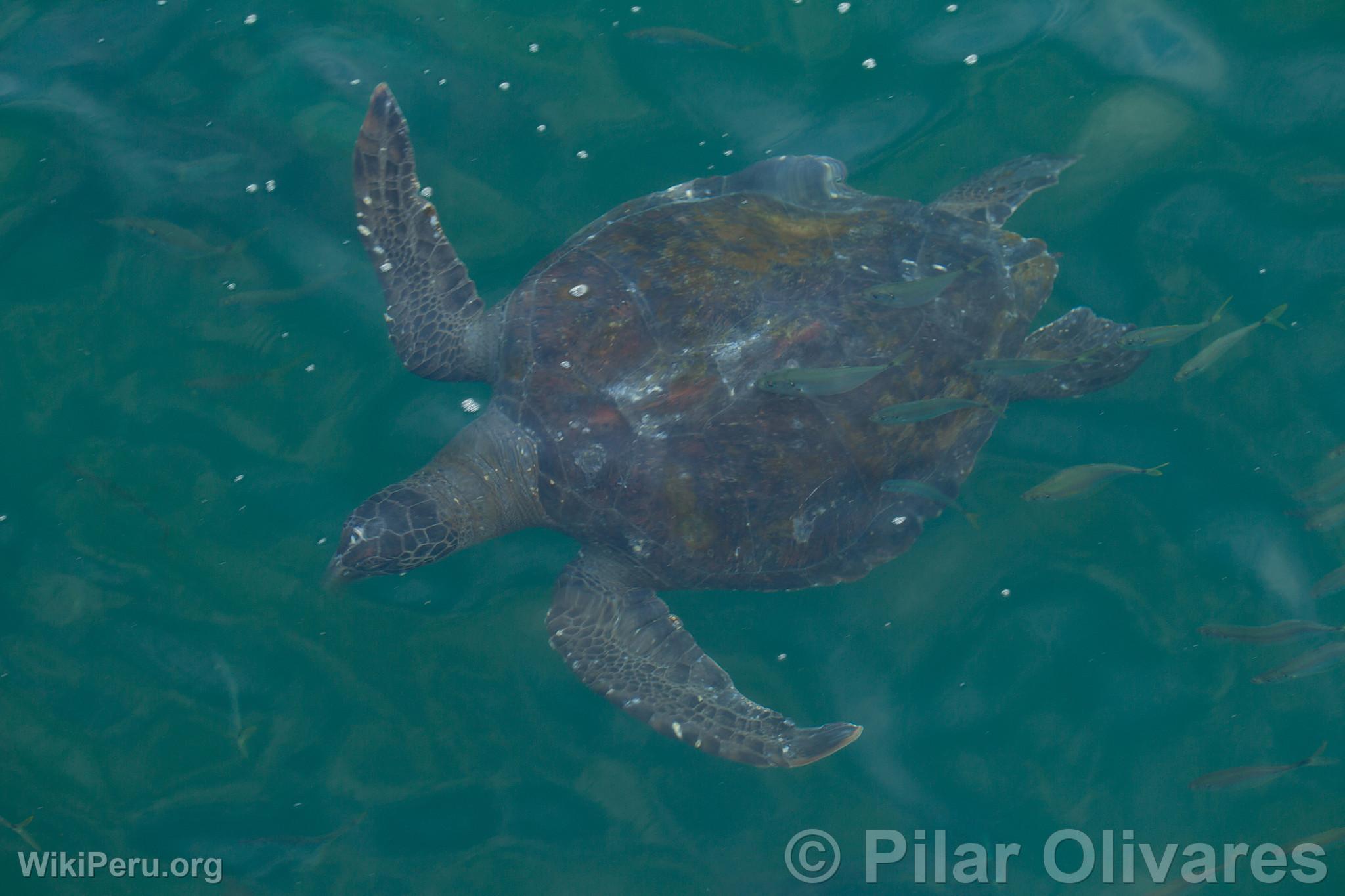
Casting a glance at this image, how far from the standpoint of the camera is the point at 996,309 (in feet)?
14.7

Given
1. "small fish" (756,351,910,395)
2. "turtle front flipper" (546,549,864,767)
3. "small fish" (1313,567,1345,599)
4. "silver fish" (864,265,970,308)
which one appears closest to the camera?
"small fish" (756,351,910,395)

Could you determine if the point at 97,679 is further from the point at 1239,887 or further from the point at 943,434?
the point at 1239,887

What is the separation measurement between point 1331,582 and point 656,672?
4.26 m

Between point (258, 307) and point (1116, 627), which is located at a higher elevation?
point (258, 307)

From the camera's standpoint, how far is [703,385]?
13.4ft

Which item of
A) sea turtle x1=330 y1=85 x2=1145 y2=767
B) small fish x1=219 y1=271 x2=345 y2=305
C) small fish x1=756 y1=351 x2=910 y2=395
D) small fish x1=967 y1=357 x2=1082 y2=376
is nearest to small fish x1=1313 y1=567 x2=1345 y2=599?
sea turtle x1=330 y1=85 x2=1145 y2=767

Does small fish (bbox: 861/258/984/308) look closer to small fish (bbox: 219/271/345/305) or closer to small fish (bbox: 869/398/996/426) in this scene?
small fish (bbox: 869/398/996/426)

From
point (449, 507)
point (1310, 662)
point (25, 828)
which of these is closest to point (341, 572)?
point (449, 507)

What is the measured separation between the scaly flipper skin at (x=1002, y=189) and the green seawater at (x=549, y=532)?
39 cm

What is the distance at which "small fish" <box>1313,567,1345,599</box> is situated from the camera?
4.73 metres

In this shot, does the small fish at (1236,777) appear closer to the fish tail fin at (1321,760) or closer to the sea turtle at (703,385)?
the fish tail fin at (1321,760)

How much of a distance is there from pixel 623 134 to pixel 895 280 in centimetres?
226

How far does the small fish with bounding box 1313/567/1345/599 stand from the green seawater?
322mm

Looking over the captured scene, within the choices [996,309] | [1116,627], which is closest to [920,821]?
[1116,627]
